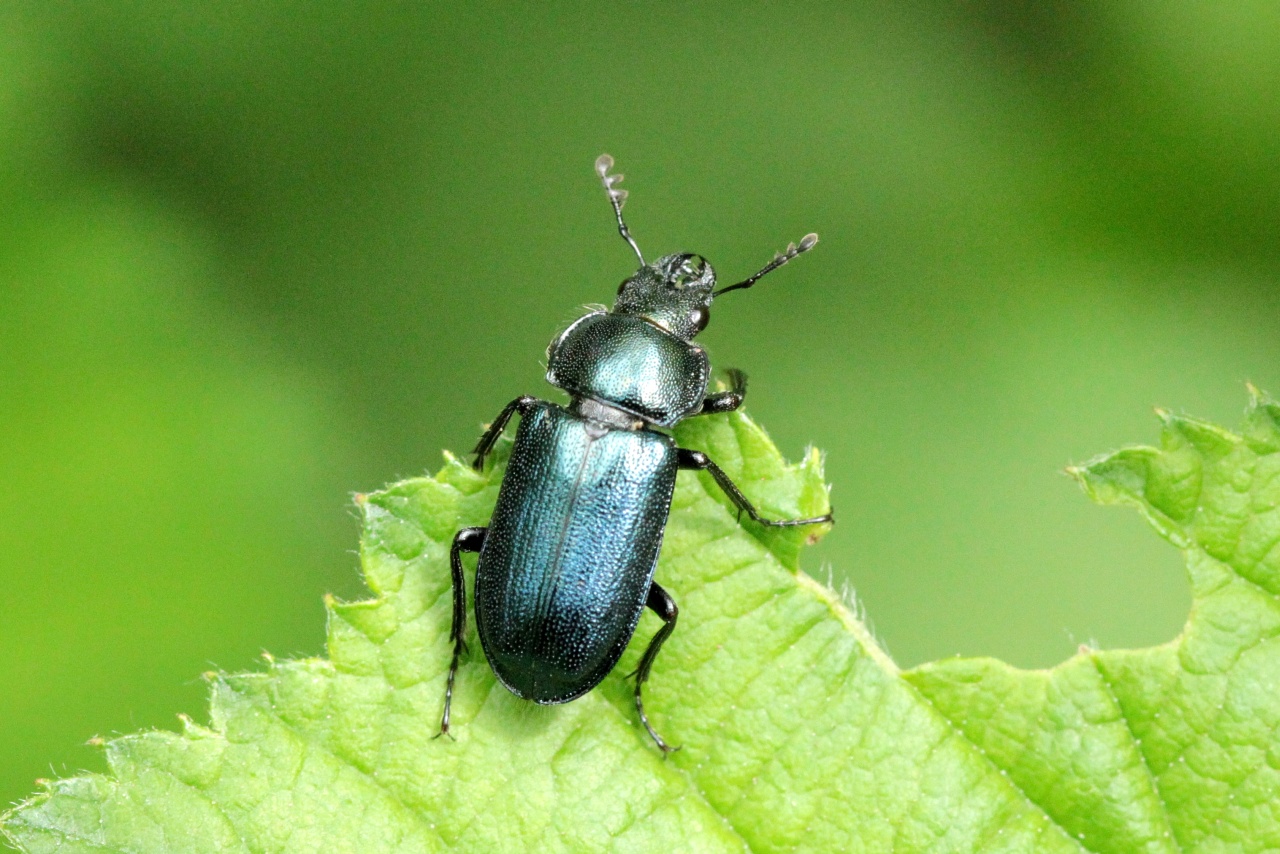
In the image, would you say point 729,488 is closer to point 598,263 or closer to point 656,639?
point 656,639

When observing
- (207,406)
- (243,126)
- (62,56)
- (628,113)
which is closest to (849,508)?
(628,113)

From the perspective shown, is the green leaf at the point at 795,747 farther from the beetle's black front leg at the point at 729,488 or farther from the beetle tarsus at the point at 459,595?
the beetle's black front leg at the point at 729,488

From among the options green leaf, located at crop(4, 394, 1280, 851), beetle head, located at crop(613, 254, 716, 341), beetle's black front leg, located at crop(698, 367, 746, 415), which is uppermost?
beetle head, located at crop(613, 254, 716, 341)

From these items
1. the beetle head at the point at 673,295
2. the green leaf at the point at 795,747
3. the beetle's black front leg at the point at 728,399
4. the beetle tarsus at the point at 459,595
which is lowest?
the green leaf at the point at 795,747

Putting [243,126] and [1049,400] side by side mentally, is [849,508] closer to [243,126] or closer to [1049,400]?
[1049,400]

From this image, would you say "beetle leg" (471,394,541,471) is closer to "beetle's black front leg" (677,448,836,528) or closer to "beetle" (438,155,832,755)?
"beetle" (438,155,832,755)

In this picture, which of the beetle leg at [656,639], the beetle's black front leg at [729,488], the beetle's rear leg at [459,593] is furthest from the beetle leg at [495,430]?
the beetle leg at [656,639]

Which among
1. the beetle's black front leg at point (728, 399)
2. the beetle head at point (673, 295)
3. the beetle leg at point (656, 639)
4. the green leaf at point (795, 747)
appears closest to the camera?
the green leaf at point (795, 747)

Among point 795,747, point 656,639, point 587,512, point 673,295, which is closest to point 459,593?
point 587,512

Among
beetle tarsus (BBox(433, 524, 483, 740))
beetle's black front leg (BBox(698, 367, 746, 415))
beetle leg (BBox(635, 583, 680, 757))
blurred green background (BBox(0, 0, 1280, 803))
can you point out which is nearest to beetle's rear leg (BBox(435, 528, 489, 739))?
beetle tarsus (BBox(433, 524, 483, 740))
